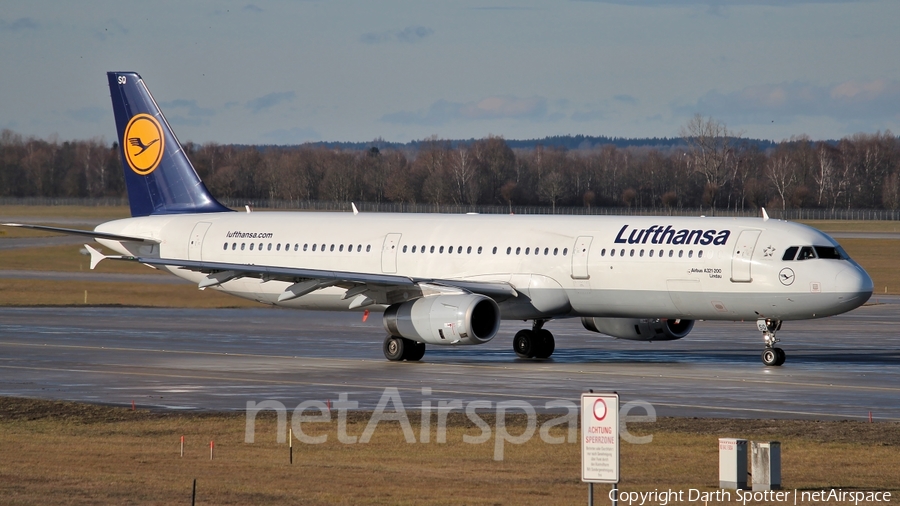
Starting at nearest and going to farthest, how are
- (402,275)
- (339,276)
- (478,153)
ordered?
(339,276), (402,275), (478,153)

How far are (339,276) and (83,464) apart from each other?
1599cm

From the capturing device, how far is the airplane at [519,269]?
32.3 m

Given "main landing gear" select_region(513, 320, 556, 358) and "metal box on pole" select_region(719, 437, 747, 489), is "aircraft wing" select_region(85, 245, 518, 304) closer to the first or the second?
"main landing gear" select_region(513, 320, 556, 358)

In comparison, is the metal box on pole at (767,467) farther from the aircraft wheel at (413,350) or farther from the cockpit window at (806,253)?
the aircraft wheel at (413,350)

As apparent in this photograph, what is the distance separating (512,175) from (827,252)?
124379 millimetres

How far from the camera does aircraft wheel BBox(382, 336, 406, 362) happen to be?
34781 millimetres

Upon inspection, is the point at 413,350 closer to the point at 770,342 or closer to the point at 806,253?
the point at 770,342

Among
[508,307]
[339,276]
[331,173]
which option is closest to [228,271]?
[339,276]

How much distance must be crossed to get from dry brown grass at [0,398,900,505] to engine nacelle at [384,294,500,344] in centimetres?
869

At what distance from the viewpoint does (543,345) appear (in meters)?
36.2

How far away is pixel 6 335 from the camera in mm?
41875

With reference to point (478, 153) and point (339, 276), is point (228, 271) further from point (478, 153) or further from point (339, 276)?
point (478, 153)

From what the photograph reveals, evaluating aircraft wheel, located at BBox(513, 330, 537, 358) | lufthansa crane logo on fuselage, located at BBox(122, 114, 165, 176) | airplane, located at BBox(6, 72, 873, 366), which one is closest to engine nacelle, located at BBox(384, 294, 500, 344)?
airplane, located at BBox(6, 72, 873, 366)

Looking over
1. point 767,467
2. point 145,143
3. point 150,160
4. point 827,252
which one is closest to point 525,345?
point 827,252
